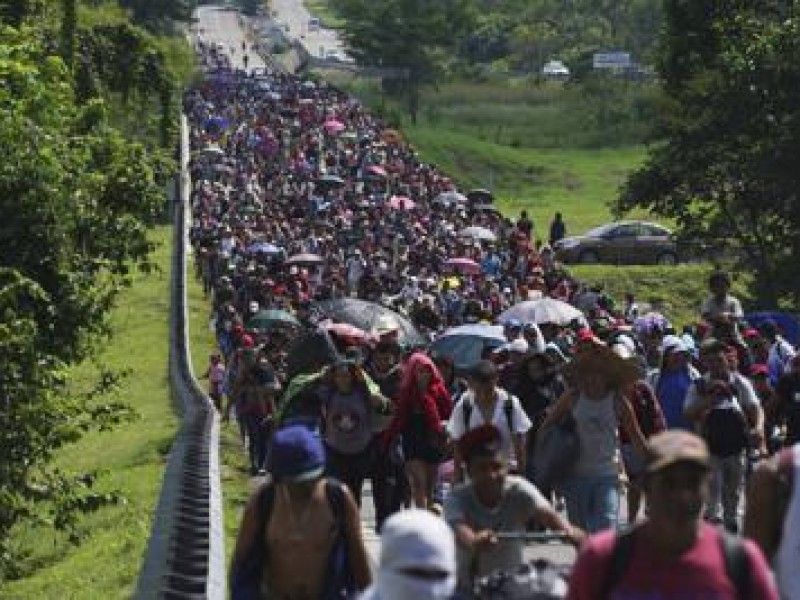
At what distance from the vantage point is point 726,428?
15328mm

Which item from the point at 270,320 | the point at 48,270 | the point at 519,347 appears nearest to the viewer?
the point at 519,347

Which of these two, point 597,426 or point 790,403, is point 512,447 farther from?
point 790,403

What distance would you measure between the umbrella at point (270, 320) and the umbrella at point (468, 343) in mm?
6533

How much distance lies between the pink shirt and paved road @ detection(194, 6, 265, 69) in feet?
430

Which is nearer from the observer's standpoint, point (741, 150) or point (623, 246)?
point (741, 150)

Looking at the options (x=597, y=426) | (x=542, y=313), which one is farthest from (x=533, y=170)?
(x=597, y=426)

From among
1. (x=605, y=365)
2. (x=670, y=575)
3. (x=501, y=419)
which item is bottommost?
(x=501, y=419)

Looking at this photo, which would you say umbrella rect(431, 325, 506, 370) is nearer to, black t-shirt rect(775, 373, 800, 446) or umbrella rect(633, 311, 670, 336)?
umbrella rect(633, 311, 670, 336)

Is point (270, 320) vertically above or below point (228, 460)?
above

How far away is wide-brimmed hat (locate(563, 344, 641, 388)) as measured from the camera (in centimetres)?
1273

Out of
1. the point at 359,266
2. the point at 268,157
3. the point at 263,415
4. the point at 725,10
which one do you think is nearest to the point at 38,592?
the point at 263,415

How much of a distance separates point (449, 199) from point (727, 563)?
172 feet

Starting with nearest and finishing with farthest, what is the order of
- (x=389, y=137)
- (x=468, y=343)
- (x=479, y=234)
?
(x=468, y=343) < (x=479, y=234) < (x=389, y=137)

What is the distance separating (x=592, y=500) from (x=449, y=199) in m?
46.9
